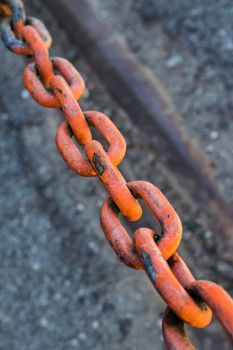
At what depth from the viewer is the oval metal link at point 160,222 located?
86cm

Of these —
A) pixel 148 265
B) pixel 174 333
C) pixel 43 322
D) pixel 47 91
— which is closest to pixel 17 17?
pixel 47 91

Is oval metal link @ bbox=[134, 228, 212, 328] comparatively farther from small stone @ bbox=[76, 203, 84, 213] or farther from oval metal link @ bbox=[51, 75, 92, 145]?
small stone @ bbox=[76, 203, 84, 213]

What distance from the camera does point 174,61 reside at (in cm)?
226

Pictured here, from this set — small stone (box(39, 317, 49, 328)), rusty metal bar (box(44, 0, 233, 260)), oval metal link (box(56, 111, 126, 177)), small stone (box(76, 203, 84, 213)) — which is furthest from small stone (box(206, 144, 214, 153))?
oval metal link (box(56, 111, 126, 177))

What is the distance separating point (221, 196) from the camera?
1.94 meters

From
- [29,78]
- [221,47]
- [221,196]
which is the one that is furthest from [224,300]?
[221,47]

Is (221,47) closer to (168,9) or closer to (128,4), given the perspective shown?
(168,9)

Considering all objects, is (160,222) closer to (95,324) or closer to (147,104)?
(95,324)

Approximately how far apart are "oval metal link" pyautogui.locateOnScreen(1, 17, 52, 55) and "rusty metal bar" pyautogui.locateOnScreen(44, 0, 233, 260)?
0.90 metres

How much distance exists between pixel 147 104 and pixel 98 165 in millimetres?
1282

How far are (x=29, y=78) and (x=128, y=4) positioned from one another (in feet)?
4.78

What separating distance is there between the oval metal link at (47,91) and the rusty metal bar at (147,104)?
0.92 m

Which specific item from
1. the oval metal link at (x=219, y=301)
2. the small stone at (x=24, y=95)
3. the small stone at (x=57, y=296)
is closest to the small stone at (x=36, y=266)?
the small stone at (x=57, y=296)

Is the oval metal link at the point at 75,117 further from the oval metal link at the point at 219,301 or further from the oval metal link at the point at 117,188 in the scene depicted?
the oval metal link at the point at 219,301
